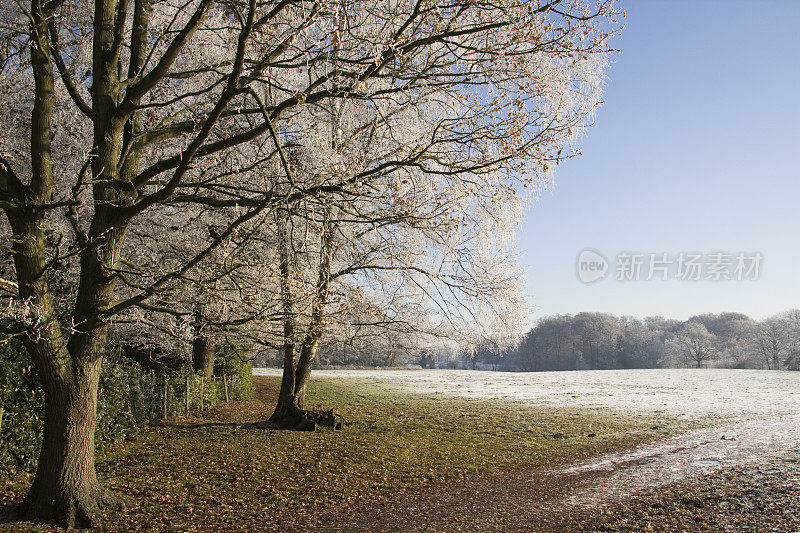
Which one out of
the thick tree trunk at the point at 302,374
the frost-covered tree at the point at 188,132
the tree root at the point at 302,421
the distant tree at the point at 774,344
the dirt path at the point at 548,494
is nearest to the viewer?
the frost-covered tree at the point at 188,132

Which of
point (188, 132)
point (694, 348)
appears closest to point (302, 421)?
point (188, 132)

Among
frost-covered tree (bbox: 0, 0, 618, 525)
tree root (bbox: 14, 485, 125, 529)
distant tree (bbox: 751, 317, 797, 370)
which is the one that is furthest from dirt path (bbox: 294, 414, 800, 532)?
distant tree (bbox: 751, 317, 797, 370)

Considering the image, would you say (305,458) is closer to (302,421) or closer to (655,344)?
(302,421)

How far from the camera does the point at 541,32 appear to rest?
17.9 ft

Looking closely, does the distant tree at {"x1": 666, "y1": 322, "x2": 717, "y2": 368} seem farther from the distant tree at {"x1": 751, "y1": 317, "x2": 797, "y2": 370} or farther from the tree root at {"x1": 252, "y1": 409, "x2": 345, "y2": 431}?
the tree root at {"x1": 252, "y1": 409, "x2": 345, "y2": 431}

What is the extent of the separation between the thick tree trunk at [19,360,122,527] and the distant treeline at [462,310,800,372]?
66785mm

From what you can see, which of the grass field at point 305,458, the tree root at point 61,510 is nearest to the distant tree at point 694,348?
the grass field at point 305,458

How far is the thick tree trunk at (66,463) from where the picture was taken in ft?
18.9

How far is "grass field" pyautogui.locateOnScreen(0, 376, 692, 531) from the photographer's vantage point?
22.5ft

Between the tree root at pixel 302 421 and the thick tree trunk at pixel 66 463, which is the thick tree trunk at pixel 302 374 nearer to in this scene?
the tree root at pixel 302 421

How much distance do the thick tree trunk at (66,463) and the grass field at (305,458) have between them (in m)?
0.29

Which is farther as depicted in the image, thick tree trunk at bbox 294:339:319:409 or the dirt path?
thick tree trunk at bbox 294:339:319:409

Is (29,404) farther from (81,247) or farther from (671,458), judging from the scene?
(671,458)

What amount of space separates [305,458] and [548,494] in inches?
167
